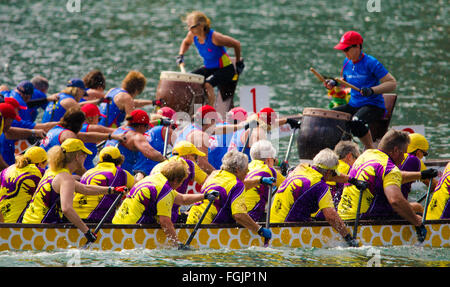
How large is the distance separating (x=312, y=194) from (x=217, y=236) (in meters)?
1.16

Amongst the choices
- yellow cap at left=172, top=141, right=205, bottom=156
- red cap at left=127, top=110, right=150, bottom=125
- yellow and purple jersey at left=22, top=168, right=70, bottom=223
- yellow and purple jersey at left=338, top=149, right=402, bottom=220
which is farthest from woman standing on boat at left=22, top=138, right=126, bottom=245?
yellow and purple jersey at left=338, top=149, right=402, bottom=220

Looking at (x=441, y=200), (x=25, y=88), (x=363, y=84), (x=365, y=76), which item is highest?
(x=365, y=76)

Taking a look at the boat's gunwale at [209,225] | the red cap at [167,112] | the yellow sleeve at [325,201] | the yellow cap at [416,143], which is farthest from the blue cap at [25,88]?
the yellow cap at [416,143]

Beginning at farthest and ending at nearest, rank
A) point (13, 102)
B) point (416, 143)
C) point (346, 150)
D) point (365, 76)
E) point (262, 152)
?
point (13, 102) < point (365, 76) < point (416, 143) < point (346, 150) < point (262, 152)

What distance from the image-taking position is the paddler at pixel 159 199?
8.73m

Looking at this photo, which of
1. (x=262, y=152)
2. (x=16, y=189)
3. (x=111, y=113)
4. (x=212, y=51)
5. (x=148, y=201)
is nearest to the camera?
(x=148, y=201)

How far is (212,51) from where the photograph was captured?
14109mm

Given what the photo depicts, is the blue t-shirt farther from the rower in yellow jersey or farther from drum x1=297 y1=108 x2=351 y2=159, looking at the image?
the rower in yellow jersey

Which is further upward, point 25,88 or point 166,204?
point 25,88

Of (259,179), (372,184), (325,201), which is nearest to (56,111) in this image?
(259,179)

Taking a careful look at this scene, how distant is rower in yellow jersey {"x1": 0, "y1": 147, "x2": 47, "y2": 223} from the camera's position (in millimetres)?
9273

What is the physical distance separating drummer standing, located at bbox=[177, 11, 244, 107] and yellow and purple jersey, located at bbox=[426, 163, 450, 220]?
207 inches

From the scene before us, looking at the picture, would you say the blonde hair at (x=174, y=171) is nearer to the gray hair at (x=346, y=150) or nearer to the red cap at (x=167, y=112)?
the gray hair at (x=346, y=150)

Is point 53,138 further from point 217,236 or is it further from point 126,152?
point 217,236
